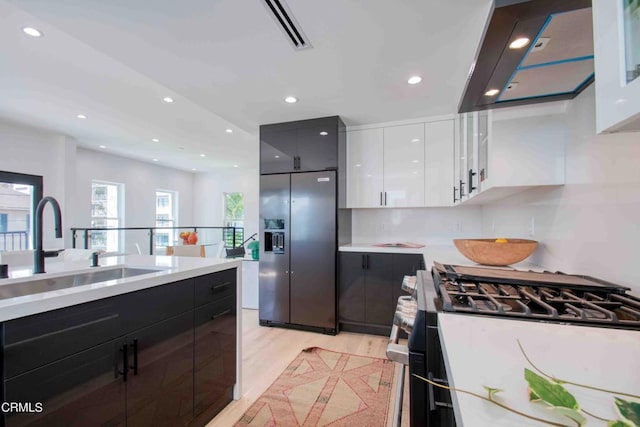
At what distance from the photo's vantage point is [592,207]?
124 cm

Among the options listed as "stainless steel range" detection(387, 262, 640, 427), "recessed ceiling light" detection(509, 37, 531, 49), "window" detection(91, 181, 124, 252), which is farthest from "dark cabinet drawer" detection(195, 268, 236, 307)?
"window" detection(91, 181, 124, 252)

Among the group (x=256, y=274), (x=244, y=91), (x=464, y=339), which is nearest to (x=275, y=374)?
(x=256, y=274)

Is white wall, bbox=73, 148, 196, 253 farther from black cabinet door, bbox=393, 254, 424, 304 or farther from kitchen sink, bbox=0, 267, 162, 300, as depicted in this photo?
black cabinet door, bbox=393, 254, 424, 304

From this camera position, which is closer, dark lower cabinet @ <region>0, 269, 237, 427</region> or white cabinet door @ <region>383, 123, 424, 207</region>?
dark lower cabinet @ <region>0, 269, 237, 427</region>

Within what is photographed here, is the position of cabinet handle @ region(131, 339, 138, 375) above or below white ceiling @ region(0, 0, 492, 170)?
below

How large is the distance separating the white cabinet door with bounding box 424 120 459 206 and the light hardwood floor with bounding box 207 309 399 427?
162cm

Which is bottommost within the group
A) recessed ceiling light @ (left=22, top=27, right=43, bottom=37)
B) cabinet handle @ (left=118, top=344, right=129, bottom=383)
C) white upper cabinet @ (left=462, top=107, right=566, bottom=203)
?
cabinet handle @ (left=118, top=344, right=129, bottom=383)

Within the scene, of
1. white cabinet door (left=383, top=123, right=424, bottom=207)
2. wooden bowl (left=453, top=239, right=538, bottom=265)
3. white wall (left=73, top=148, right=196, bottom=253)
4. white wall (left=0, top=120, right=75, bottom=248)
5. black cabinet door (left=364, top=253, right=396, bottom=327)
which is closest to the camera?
wooden bowl (left=453, top=239, right=538, bottom=265)

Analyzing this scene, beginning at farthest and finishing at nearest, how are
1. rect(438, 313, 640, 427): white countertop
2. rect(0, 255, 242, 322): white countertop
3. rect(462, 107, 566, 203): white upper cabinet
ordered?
rect(462, 107, 566, 203): white upper cabinet, rect(0, 255, 242, 322): white countertop, rect(438, 313, 640, 427): white countertop

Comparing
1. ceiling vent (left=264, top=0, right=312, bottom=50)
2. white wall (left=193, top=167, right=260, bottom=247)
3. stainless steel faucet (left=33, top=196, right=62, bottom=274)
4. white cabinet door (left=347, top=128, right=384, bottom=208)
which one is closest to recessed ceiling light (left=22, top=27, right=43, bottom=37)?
stainless steel faucet (left=33, top=196, right=62, bottom=274)

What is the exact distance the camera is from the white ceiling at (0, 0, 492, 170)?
1.58 m

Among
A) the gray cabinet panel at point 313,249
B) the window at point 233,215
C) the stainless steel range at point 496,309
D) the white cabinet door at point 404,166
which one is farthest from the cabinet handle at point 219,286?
the window at point 233,215

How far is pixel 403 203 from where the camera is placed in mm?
3270

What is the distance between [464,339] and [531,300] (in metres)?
0.49
